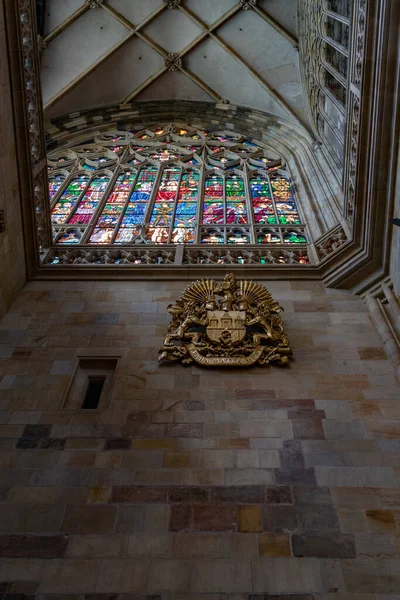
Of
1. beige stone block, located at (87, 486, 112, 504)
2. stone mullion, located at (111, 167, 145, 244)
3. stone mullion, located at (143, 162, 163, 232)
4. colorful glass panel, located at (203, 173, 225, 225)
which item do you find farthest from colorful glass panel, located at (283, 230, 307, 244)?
beige stone block, located at (87, 486, 112, 504)

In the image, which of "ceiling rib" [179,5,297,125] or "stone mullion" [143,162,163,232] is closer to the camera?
"stone mullion" [143,162,163,232]

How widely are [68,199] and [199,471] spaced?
8476mm

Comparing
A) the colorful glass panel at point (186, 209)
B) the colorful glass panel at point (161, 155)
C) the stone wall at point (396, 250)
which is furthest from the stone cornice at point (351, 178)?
the colorful glass panel at point (161, 155)

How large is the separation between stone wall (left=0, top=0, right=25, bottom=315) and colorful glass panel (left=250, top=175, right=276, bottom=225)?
4785 mm

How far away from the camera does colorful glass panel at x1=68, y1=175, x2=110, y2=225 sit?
10.9 m

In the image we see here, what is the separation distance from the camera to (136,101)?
1706 cm

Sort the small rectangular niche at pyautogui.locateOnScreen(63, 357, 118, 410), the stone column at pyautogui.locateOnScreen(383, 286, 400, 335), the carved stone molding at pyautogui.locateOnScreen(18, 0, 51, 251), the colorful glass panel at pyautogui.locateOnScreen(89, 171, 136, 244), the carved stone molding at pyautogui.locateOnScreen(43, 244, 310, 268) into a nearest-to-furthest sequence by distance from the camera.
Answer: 1. the small rectangular niche at pyautogui.locateOnScreen(63, 357, 118, 410)
2. the stone column at pyautogui.locateOnScreen(383, 286, 400, 335)
3. the carved stone molding at pyautogui.locateOnScreen(18, 0, 51, 251)
4. the carved stone molding at pyautogui.locateOnScreen(43, 244, 310, 268)
5. the colorful glass panel at pyautogui.locateOnScreen(89, 171, 136, 244)

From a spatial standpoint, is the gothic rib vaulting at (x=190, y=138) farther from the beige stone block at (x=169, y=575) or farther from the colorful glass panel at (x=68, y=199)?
the beige stone block at (x=169, y=575)

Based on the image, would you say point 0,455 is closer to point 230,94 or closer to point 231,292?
point 231,292

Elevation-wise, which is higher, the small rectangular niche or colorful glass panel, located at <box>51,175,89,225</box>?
colorful glass panel, located at <box>51,175,89,225</box>

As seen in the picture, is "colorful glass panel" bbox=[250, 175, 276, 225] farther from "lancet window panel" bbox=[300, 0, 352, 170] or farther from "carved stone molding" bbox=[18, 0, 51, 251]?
"carved stone molding" bbox=[18, 0, 51, 251]

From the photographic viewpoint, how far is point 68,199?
12039 mm

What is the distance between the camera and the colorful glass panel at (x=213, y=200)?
10.8 meters

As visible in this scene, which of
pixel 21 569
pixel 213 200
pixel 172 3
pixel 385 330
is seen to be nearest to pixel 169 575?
pixel 21 569
